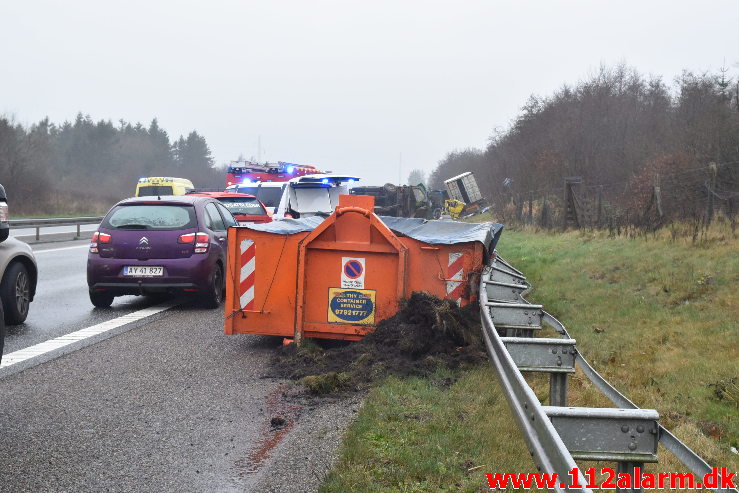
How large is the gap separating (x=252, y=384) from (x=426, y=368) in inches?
59.5

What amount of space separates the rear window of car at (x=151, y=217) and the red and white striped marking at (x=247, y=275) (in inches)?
138

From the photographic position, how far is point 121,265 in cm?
1095

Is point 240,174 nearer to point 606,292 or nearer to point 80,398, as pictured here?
point 606,292

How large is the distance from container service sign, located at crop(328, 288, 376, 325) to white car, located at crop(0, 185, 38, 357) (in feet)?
13.0

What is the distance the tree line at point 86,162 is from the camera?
55.4 meters

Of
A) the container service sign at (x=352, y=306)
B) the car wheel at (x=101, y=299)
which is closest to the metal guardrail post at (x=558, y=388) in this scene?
the container service sign at (x=352, y=306)

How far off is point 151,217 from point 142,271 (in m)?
0.86

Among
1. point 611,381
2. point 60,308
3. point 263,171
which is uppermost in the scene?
point 263,171

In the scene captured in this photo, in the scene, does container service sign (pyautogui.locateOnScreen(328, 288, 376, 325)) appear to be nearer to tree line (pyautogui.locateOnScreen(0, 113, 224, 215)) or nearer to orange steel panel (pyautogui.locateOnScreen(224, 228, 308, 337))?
orange steel panel (pyautogui.locateOnScreen(224, 228, 308, 337))

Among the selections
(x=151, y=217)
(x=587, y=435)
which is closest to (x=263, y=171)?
(x=151, y=217)

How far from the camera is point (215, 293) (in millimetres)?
11344

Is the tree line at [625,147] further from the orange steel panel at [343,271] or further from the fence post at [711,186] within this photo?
the orange steel panel at [343,271]

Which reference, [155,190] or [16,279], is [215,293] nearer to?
[16,279]

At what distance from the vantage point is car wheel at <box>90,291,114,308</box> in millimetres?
11211
